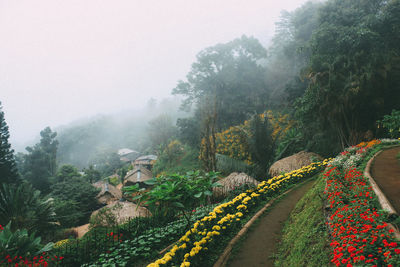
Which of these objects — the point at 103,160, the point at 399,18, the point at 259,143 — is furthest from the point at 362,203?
the point at 103,160

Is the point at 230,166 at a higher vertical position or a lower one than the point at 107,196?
higher

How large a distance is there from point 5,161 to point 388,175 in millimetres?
17716

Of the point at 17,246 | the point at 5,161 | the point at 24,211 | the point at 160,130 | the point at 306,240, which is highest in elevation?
the point at 160,130

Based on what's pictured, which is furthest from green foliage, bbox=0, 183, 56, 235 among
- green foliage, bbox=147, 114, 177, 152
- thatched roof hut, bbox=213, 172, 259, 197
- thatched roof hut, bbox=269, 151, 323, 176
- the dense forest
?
green foliage, bbox=147, 114, 177, 152

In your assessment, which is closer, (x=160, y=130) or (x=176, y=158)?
(x=176, y=158)

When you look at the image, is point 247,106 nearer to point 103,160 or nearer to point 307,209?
point 307,209

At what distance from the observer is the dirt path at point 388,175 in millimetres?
3588

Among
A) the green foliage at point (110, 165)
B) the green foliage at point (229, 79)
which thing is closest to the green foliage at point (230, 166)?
the green foliage at point (229, 79)

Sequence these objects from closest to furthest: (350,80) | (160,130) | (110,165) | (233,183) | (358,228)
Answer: (358,228) < (233,183) < (350,80) < (160,130) < (110,165)

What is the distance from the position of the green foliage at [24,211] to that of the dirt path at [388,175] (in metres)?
10.1

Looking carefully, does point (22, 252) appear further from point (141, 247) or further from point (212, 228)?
point (212, 228)

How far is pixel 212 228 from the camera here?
4.11 m

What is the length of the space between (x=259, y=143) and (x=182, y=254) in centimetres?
683

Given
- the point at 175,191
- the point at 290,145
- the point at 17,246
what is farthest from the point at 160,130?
the point at 175,191
